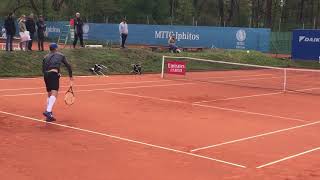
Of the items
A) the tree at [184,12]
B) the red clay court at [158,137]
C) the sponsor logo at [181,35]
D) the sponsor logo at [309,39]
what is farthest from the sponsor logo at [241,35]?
the tree at [184,12]

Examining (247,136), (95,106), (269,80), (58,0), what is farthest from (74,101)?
(58,0)

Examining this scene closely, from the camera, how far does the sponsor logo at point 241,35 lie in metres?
42.2

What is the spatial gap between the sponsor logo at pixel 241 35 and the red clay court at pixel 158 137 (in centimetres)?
2263

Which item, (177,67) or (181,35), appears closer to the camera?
(177,67)

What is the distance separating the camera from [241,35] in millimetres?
42312

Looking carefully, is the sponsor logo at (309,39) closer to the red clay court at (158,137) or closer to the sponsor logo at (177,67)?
the sponsor logo at (177,67)

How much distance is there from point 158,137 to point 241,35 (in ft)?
105

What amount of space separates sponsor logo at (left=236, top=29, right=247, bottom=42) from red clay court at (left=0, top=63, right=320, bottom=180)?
74.2 feet

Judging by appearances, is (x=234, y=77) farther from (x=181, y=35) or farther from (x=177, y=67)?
(x=181, y=35)

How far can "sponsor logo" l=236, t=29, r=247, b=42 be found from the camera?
4222cm

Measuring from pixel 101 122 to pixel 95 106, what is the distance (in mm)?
2885

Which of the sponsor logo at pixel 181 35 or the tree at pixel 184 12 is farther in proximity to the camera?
the tree at pixel 184 12

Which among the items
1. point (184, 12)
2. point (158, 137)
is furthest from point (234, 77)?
point (184, 12)

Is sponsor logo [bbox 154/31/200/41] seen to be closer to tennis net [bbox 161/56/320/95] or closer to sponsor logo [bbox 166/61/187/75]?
tennis net [bbox 161/56/320/95]
